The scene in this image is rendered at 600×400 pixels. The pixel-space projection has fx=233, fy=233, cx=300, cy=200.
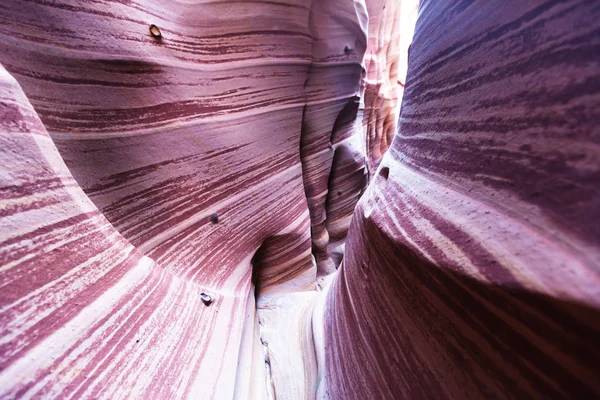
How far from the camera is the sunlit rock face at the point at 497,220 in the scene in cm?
24

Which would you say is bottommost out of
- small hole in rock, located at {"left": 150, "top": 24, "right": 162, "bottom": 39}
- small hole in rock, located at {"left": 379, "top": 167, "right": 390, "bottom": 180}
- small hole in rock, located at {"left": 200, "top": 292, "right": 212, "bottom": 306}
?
small hole in rock, located at {"left": 200, "top": 292, "right": 212, "bottom": 306}

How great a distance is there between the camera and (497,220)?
1.01 feet

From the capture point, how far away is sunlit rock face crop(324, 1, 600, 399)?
0.80 ft

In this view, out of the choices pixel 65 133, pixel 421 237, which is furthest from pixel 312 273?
pixel 65 133

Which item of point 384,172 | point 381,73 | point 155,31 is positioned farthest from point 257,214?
point 381,73

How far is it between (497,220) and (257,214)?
0.98 m

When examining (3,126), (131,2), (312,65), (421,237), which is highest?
(131,2)

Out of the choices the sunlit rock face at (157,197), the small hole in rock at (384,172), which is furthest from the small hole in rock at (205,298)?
the small hole in rock at (384,172)

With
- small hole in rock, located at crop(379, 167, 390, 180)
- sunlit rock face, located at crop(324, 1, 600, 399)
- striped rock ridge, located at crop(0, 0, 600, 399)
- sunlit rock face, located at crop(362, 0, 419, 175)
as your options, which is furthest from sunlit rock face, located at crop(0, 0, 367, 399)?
sunlit rock face, located at crop(362, 0, 419, 175)

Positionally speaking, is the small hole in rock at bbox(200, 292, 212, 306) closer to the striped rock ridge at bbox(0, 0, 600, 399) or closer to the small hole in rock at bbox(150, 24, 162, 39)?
the striped rock ridge at bbox(0, 0, 600, 399)

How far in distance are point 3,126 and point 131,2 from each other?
623mm

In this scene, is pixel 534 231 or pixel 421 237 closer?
pixel 534 231

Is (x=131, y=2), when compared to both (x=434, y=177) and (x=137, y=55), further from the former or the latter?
(x=434, y=177)

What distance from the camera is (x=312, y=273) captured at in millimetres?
1604
